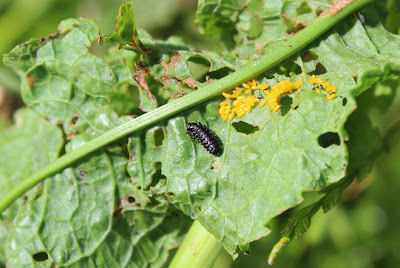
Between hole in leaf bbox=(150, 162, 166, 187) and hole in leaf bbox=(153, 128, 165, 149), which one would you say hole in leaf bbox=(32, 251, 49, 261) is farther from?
hole in leaf bbox=(153, 128, 165, 149)

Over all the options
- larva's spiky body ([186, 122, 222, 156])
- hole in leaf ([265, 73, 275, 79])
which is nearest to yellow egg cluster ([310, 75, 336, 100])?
hole in leaf ([265, 73, 275, 79])

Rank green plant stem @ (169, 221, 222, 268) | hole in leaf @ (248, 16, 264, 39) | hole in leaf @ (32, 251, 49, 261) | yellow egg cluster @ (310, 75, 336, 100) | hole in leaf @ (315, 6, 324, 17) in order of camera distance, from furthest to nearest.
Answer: hole in leaf @ (248, 16, 264, 39), hole in leaf @ (32, 251, 49, 261), green plant stem @ (169, 221, 222, 268), hole in leaf @ (315, 6, 324, 17), yellow egg cluster @ (310, 75, 336, 100)

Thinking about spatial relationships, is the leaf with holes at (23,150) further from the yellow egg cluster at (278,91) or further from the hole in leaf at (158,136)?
the yellow egg cluster at (278,91)

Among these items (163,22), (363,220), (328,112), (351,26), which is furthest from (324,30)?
(163,22)

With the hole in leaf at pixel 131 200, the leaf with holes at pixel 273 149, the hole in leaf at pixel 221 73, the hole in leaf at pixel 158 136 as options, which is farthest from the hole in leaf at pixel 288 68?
the hole in leaf at pixel 131 200

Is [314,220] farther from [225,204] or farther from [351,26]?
[351,26]
